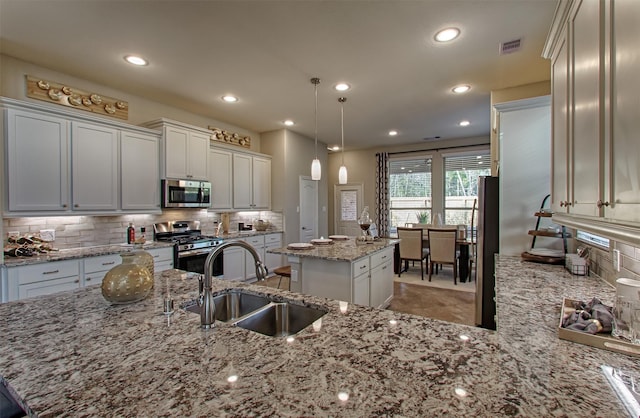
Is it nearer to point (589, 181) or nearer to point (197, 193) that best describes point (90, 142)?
point (197, 193)

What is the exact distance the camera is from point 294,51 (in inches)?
111

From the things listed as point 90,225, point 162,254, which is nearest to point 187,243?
point 162,254

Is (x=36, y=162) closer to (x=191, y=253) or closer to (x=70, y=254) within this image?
(x=70, y=254)

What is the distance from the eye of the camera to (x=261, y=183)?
18.4ft

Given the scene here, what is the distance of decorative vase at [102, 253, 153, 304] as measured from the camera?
4.46 feet

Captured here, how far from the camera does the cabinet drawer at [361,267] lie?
2.70 meters

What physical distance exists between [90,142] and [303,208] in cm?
377

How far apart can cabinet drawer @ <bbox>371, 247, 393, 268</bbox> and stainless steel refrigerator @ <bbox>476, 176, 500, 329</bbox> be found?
1.02m

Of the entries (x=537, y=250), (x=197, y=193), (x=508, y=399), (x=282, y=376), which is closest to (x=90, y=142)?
(x=197, y=193)

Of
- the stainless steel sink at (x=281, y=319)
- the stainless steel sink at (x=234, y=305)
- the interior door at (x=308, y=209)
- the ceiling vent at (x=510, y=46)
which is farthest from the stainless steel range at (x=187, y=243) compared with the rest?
the ceiling vent at (x=510, y=46)

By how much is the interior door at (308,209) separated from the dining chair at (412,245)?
198 centimetres

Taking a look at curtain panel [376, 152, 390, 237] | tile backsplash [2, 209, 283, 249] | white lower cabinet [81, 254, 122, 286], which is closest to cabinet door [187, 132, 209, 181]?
tile backsplash [2, 209, 283, 249]

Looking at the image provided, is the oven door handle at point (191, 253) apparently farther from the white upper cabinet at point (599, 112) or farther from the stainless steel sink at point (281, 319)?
the white upper cabinet at point (599, 112)

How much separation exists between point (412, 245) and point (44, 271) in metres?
4.92
